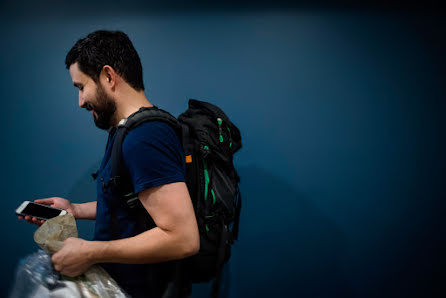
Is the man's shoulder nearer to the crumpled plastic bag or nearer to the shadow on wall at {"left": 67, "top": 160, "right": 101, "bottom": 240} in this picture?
the crumpled plastic bag

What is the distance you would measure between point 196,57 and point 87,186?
3.46 feet

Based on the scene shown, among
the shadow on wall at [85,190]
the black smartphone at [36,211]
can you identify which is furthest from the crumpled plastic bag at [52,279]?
the shadow on wall at [85,190]

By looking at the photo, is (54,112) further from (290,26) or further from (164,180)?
(290,26)

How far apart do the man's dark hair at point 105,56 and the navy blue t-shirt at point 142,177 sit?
214mm

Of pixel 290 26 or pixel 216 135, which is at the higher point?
pixel 290 26

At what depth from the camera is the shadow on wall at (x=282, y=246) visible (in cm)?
140

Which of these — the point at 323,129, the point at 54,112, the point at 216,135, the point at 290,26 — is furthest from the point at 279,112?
the point at 54,112

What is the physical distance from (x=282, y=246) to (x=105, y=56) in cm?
137

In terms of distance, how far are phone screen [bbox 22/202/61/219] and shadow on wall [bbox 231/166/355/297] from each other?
36.9 inches

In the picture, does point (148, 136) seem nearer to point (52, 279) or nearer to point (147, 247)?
point (147, 247)

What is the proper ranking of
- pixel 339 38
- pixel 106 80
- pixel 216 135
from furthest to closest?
pixel 339 38
pixel 216 135
pixel 106 80

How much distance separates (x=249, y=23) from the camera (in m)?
1.35

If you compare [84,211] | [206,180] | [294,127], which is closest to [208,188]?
[206,180]

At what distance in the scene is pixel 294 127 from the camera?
138 centimetres
